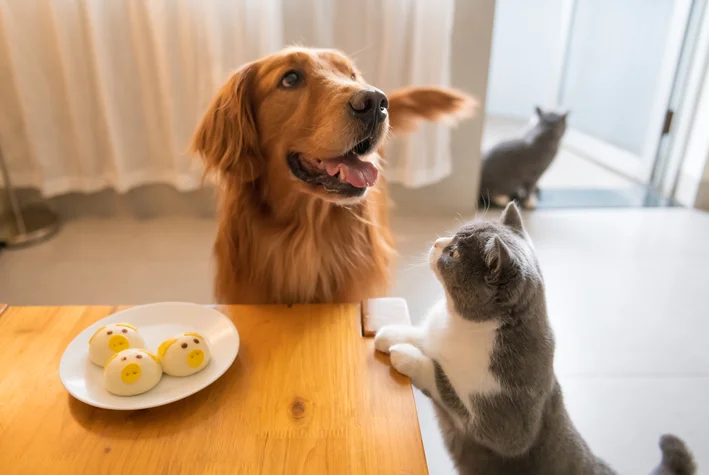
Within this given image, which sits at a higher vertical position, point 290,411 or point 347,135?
point 347,135

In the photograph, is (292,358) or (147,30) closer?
(292,358)

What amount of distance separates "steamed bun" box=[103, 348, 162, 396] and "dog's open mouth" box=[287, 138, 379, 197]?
472 millimetres

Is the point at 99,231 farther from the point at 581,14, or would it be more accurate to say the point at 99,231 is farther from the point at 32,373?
the point at 581,14

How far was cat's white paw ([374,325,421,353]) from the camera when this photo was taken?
2.99 feet

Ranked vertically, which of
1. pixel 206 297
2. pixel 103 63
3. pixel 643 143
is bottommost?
pixel 206 297

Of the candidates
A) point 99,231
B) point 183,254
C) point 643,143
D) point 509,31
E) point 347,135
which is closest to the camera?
point 347,135

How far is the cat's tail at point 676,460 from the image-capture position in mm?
982

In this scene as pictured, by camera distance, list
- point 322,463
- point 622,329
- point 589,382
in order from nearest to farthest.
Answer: point 322,463
point 589,382
point 622,329

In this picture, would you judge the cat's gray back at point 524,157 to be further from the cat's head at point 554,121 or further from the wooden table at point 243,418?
the wooden table at point 243,418

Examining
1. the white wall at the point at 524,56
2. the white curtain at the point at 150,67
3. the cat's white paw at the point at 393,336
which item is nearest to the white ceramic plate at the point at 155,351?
the cat's white paw at the point at 393,336

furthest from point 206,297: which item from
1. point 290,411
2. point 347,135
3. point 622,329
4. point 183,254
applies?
point 622,329

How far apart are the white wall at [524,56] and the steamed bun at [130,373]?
275cm

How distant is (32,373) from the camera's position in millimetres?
860

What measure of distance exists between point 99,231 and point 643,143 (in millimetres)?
2402
